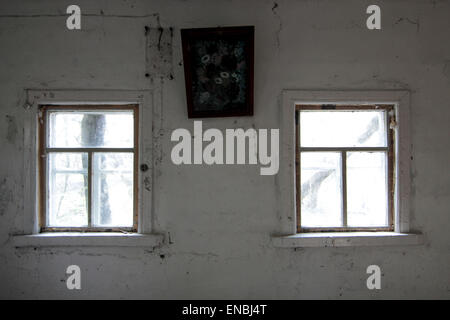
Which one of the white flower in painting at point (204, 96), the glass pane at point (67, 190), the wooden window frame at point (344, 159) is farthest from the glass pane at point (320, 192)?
the glass pane at point (67, 190)

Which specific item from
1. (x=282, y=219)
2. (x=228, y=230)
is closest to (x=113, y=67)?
(x=228, y=230)

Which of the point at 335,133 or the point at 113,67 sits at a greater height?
the point at 113,67

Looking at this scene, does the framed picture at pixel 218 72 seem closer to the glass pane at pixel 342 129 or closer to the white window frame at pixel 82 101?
the white window frame at pixel 82 101

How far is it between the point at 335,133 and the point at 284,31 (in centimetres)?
87

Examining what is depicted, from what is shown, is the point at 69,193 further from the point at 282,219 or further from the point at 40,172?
the point at 282,219

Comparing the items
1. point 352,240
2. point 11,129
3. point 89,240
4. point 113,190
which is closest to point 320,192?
point 352,240

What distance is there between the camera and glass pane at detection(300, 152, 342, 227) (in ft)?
7.57

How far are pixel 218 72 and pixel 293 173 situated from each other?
0.93 metres

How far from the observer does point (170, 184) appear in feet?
7.25

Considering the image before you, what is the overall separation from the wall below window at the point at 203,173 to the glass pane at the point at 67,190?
197 mm

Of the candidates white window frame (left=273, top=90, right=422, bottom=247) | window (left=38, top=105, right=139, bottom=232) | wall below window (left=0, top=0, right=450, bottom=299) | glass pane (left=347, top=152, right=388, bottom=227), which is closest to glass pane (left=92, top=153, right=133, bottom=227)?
window (left=38, top=105, right=139, bottom=232)

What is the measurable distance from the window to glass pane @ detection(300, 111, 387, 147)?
135 centimetres

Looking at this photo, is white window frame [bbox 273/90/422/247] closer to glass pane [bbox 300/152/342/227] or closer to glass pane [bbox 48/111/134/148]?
glass pane [bbox 300/152/342/227]
